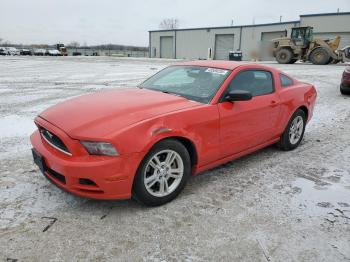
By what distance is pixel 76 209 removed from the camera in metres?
3.00

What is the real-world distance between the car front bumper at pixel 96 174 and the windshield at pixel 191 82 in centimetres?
121

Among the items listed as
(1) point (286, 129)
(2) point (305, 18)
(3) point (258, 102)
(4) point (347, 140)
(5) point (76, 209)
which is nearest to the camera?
(5) point (76, 209)

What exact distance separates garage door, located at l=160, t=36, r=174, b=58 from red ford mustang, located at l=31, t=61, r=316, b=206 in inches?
2126

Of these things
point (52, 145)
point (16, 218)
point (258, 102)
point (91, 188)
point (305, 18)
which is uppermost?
point (305, 18)

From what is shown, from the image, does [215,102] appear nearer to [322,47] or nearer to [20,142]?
[20,142]

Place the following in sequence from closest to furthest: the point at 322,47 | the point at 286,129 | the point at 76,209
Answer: the point at 76,209
the point at 286,129
the point at 322,47

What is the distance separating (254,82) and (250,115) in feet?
1.86

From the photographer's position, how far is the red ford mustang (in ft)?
8.95

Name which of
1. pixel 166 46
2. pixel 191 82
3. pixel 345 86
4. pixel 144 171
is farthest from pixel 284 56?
pixel 166 46

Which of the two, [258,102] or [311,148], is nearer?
[258,102]

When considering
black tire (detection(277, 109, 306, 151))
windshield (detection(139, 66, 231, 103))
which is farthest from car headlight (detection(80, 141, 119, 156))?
black tire (detection(277, 109, 306, 151))

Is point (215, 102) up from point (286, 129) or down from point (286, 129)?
up

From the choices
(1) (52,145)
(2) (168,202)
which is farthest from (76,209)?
(2) (168,202)

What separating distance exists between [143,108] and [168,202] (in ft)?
3.25
